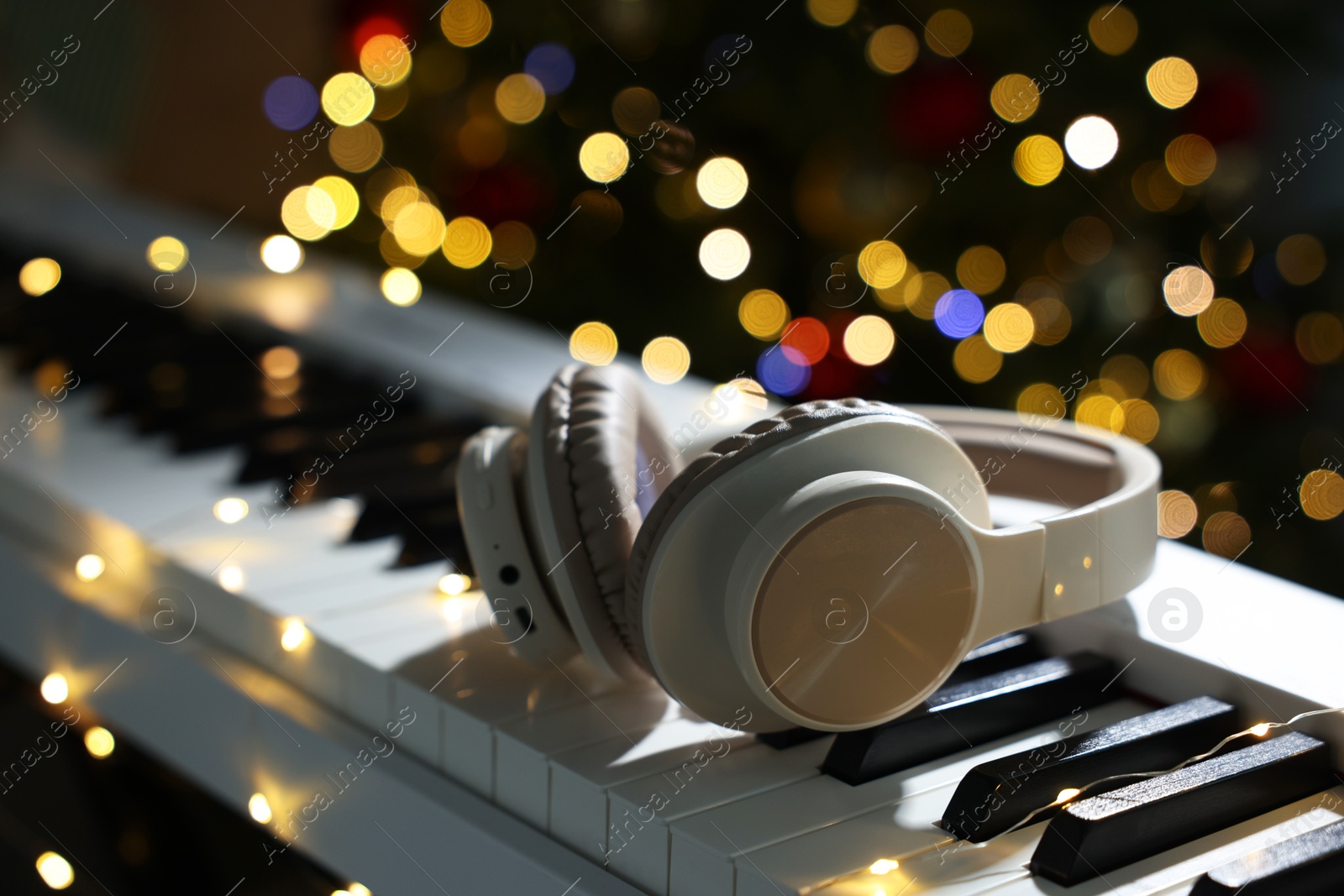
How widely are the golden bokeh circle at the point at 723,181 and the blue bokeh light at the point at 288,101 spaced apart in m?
1.63

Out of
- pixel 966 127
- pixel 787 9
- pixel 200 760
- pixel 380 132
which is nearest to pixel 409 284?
pixel 380 132

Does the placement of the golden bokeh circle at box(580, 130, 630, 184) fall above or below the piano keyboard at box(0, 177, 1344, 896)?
above

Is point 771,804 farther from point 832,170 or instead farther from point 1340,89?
point 1340,89

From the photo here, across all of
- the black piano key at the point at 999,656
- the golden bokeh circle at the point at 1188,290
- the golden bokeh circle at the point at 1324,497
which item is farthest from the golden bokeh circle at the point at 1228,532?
the black piano key at the point at 999,656

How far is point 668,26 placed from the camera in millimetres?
2111

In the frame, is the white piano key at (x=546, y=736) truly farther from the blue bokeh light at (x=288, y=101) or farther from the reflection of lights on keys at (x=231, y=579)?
the blue bokeh light at (x=288, y=101)

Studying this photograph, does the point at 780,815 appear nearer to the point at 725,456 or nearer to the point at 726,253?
the point at 725,456

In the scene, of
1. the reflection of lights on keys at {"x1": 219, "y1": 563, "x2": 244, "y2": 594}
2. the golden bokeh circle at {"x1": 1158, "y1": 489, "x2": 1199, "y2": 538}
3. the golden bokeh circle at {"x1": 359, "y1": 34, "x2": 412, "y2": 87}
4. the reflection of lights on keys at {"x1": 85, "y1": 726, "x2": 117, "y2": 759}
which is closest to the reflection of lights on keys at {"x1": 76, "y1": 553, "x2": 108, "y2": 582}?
the reflection of lights on keys at {"x1": 219, "y1": 563, "x2": 244, "y2": 594}

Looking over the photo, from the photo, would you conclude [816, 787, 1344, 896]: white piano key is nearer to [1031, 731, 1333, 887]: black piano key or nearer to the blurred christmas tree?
[1031, 731, 1333, 887]: black piano key

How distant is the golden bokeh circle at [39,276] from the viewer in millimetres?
1878

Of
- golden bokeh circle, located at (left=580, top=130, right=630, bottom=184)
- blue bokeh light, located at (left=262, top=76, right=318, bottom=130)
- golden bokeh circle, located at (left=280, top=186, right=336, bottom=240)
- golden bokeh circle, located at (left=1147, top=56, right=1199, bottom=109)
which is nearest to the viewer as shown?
golden bokeh circle, located at (left=1147, top=56, right=1199, bottom=109)

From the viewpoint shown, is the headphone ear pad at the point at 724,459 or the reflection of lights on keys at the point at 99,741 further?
the reflection of lights on keys at the point at 99,741

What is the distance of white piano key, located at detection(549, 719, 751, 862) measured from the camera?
0.69 m

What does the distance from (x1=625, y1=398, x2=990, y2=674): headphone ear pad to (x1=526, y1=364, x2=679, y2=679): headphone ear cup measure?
1.7 inches
